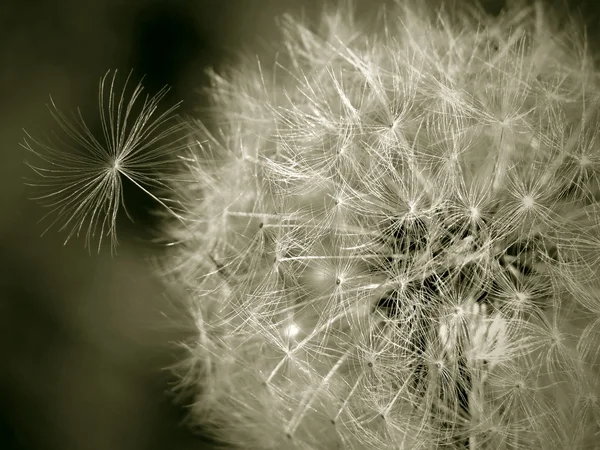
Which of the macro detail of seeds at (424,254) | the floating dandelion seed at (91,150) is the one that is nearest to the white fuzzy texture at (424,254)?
the macro detail of seeds at (424,254)

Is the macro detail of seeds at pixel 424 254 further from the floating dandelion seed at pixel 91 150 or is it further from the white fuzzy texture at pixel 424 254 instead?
the floating dandelion seed at pixel 91 150

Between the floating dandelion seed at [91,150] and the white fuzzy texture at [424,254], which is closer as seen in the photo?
the white fuzzy texture at [424,254]

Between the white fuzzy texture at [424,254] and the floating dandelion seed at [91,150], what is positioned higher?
the floating dandelion seed at [91,150]

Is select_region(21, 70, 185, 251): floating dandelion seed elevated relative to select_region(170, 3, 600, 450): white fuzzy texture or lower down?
elevated

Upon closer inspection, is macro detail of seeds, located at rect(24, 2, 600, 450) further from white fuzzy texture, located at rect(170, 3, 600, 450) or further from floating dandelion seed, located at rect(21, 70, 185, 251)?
floating dandelion seed, located at rect(21, 70, 185, 251)

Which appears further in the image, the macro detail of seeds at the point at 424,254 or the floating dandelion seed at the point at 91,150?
the floating dandelion seed at the point at 91,150

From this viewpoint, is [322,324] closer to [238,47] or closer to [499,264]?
[499,264]

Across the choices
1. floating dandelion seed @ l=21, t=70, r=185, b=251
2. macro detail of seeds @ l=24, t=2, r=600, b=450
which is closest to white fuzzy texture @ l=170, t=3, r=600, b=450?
macro detail of seeds @ l=24, t=2, r=600, b=450

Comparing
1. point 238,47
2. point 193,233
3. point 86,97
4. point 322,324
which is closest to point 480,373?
point 322,324

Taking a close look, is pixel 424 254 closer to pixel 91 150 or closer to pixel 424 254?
pixel 424 254
